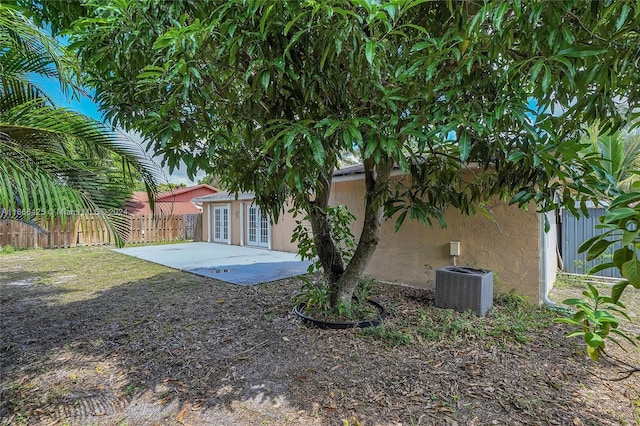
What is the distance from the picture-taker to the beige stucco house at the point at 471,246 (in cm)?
486

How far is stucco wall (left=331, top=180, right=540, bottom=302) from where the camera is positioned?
4895 mm

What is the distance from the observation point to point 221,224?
15.6 m

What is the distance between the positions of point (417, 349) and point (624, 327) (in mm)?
2835

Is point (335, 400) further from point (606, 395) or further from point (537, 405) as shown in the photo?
point (606, 395)

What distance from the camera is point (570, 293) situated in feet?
18.5

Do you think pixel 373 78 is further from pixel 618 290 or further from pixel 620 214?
pixel 618 290

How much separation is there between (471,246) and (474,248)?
5 cm

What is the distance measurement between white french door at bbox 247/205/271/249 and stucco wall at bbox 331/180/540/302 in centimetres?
667

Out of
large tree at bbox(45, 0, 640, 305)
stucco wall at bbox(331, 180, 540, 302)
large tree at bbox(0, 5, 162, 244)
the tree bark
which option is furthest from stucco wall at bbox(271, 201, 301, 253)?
large tree at bbox(45, 0, 640, 305)

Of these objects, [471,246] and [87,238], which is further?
[87,238]

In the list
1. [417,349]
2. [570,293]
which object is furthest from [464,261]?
[417,349]

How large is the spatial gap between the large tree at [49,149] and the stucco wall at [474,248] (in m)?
4.37

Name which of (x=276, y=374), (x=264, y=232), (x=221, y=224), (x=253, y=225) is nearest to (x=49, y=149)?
(x=276, y=374)

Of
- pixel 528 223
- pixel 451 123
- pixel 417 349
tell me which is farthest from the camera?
pixel 528 223
